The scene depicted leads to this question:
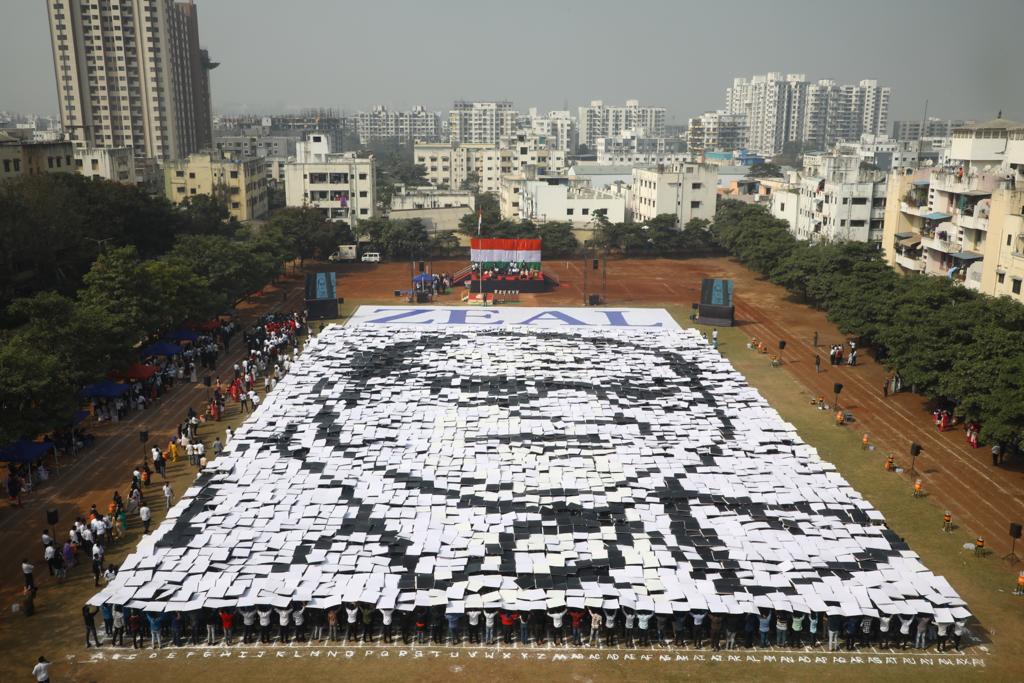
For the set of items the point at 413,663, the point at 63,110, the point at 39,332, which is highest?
the point at 63,110

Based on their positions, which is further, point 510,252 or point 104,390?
point 510,252

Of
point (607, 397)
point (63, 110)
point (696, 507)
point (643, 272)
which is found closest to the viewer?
point (696, 507)

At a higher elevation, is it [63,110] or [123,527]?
[63,110]

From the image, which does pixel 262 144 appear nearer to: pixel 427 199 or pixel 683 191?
pixel 427 199

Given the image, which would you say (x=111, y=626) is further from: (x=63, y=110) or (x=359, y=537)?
(x=63, y=110)

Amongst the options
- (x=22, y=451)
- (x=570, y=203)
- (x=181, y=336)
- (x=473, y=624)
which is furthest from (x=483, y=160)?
(x=473, y=624)

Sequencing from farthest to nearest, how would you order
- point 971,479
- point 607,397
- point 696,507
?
point 607,397, point 971,479, point 696,507

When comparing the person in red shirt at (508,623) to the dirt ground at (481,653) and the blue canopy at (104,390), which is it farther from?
the blue canopy at (104,390)

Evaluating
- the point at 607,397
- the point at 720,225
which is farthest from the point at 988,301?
the point at 720,225
